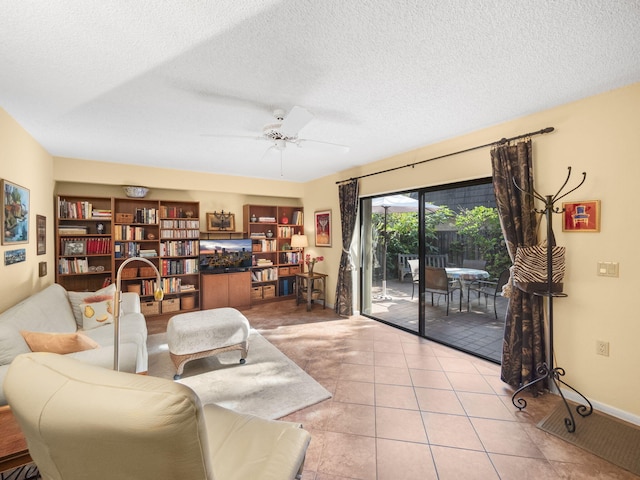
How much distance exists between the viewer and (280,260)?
6.26m

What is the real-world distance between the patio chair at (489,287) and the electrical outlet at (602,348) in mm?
921

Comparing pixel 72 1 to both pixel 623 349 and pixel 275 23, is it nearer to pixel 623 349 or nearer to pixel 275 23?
pixel 275 23

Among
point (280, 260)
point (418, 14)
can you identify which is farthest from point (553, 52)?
point (280, 260)

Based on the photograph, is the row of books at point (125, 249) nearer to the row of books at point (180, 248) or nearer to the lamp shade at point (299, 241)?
the row of books at point (180, 248)

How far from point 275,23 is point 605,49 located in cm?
201

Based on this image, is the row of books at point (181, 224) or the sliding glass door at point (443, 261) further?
the row of books at point (181, 224)

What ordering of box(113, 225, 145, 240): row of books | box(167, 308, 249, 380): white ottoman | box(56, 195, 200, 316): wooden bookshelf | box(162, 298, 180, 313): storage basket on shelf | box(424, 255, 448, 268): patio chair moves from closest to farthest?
1. box(167, 308, 249, 380): white ottoman
2. box(424, 255, 448, 268): patio chair
3. box(56, 195, 200, 316): wooden bookshelf
4. box(113, 225, 145, 240): row of books
5. box(162, 298, 180, 313): storage basket on shelf

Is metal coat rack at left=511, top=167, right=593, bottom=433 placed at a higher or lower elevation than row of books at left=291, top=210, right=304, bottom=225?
lower

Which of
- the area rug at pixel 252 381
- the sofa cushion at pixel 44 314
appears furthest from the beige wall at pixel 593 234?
the area rug at pixel 252 381

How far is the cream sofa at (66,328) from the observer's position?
183 centimetres

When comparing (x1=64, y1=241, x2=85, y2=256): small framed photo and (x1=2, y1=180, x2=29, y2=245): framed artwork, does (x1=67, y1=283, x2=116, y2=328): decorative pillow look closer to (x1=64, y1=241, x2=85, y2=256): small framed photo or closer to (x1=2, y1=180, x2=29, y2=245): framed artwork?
(x1=2, y1=180, x2=29, y2=245): framed artwork

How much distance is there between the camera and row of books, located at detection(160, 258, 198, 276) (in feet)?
16.3

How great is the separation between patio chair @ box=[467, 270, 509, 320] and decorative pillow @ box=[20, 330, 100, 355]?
12.6 feet

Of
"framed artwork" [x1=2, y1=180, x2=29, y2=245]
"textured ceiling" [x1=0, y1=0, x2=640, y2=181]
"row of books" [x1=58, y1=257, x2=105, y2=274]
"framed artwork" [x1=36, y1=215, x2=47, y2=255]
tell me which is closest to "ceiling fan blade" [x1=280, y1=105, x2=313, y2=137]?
"textured ceiling" [x1=0, y1=0, x2=640, y2=181]
